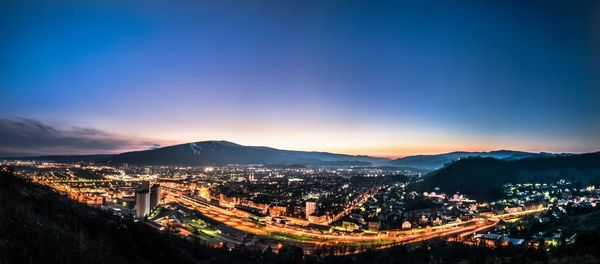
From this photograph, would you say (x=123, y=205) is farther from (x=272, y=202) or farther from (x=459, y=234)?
(x=459, y=234)

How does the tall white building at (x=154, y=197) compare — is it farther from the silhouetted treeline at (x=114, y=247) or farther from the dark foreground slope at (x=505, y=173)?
the dark foreground slope at (x=505, y=173)

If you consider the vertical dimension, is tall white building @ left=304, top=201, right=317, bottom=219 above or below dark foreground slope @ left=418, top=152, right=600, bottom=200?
below

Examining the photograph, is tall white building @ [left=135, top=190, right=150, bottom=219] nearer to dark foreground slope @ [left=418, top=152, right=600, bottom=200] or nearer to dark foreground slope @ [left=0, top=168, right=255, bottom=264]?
dark foreground slope @ [left=0, top=168, right=255, bottom=264]

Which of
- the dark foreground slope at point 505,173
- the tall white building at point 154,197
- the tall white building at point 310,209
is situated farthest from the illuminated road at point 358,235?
the dark foreground slope at point 505,173

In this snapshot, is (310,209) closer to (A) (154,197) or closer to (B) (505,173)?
(A) (154,197)

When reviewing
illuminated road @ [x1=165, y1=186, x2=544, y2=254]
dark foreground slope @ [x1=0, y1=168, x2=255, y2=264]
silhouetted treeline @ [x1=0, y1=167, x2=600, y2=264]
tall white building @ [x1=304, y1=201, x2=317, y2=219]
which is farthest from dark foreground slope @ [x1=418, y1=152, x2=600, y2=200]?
dark foreground slope @ [x1=0, y1=168, x2=255, y2=264]

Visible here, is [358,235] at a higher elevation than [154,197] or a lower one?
lower

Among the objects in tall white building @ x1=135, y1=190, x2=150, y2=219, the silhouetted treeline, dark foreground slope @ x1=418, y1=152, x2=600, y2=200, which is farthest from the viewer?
dark foreground slope @ x1=418, y1=152, x2=600, y2=200

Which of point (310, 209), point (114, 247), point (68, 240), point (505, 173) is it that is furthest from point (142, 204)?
point (505, 173)

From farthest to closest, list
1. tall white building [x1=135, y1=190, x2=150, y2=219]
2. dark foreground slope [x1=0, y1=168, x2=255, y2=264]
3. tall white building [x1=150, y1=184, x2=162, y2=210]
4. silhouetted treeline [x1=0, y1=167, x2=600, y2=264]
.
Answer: tall white building [x1=150, y1=184, x2=162, y2=210] → tall white building [x1=135, y1=190, x2=150, y2=219] → silhouetted treeline [x1=0, y1=167, x2=600, y2=264] → dark foreground slope [x1=0, y1=168, x2=255, y2=264]

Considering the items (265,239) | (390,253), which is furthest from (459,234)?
(265,239)
